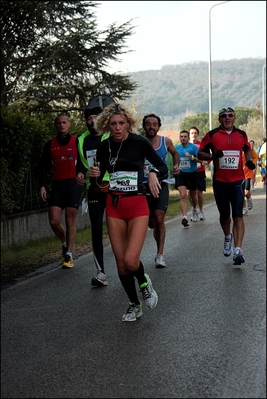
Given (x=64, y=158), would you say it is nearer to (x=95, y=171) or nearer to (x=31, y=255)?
(x=31, y=255)

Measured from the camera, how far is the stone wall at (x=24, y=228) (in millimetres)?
12984

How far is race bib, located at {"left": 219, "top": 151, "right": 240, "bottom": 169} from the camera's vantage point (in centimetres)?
1034

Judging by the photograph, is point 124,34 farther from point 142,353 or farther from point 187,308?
point 142,353

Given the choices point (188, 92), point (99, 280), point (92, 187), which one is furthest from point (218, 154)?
point (188, 92)

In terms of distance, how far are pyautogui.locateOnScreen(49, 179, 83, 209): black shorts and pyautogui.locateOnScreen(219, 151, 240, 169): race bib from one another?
1820 mm

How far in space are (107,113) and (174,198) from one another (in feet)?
71.6

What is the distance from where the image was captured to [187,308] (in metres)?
7.38

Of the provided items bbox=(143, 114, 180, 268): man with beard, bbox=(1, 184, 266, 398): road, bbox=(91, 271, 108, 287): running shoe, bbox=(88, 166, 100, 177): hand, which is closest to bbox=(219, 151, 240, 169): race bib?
bbox=(143, 114, 180, 268): man with beard

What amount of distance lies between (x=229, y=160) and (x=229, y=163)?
6 cm

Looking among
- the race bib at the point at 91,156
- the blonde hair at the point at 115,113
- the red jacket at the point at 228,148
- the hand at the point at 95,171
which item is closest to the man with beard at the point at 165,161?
the red jacket at the point at 228,148

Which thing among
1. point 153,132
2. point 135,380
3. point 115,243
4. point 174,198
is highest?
point 153,132

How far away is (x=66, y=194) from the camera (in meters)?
10.6

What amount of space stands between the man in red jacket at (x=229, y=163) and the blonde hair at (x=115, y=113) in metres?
3.33

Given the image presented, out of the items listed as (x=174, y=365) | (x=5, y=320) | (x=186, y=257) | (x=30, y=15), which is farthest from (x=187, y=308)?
(x=30, y=15)
